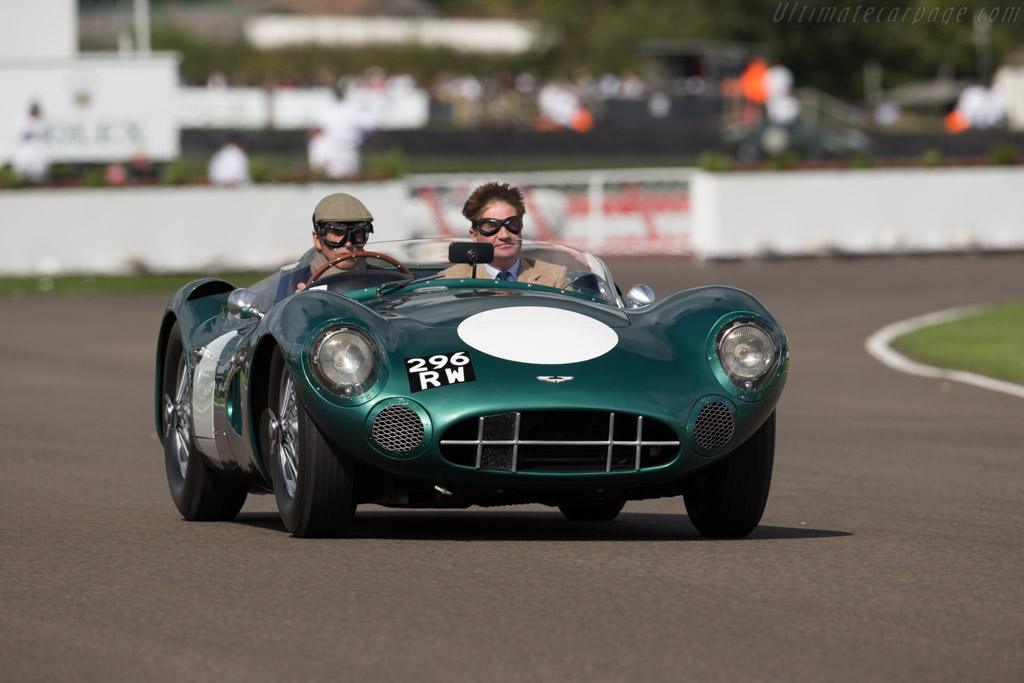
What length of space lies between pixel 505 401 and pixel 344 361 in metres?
0.51

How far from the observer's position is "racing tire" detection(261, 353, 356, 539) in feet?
20.3

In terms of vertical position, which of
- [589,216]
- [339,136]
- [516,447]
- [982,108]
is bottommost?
[982,108]

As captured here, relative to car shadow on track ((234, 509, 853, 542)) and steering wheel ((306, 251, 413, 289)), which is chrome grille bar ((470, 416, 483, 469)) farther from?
steering wheel ((306, 251, 413, 289))

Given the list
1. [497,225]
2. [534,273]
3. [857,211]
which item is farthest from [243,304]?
[857,211]

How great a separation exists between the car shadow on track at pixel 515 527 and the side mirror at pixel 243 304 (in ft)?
2.52

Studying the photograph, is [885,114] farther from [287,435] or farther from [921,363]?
[287,435]

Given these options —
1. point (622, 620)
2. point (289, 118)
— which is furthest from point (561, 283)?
point (289, 118)

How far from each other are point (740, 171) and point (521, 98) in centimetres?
3209

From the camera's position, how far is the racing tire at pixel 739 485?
6.51 m

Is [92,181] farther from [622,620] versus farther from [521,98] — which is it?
[521,98]

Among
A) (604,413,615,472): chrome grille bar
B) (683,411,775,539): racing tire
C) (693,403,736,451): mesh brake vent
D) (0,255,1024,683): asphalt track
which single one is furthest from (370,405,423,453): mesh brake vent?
(683,411,775,539): racing tire

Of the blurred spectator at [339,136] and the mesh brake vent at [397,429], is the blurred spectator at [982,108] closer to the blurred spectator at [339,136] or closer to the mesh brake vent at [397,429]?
the blurred spectator at [339,136]

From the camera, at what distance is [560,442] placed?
6141mm

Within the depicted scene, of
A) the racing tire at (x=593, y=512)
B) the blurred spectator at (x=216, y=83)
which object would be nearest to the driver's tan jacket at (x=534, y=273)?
the racing tire at (x=593, y=512)
